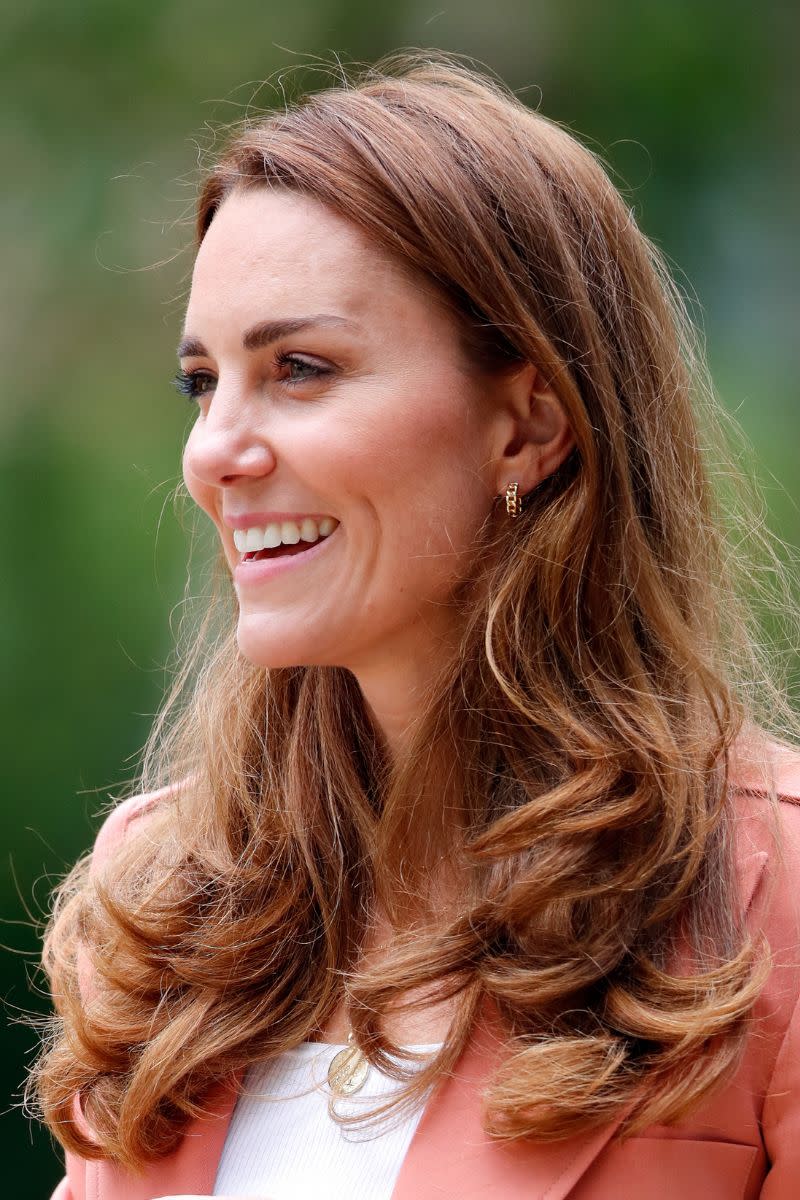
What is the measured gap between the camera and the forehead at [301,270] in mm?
1985

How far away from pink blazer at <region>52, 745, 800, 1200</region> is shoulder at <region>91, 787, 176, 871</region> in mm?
882

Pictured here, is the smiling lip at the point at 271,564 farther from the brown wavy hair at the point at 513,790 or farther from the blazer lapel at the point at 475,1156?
the blazer lapel at the point at 475,1156

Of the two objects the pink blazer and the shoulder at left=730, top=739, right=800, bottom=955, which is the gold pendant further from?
the shoulder at left=730, top=739, right=800, bottom=955

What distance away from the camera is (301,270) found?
199 centimetres

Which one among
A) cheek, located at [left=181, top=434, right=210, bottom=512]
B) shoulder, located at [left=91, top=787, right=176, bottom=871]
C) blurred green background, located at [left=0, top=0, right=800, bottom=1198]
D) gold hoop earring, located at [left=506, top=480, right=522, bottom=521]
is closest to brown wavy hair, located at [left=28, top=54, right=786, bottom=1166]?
gold hoop earring, located at [left=506, top=480, right=522, bottom=521]

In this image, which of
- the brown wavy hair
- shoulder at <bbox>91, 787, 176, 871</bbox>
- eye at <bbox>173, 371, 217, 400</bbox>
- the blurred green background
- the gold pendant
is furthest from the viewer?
the blurred green background

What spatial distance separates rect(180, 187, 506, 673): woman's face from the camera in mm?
1984

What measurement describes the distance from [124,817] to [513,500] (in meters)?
0.99

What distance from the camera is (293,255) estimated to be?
2.00 meters

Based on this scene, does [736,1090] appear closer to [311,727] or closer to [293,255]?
[311,727]

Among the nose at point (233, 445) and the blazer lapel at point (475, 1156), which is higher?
the nose at point (233, 445)

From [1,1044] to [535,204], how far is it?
3.41m

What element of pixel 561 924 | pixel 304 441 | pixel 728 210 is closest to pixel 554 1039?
pixel 561 924

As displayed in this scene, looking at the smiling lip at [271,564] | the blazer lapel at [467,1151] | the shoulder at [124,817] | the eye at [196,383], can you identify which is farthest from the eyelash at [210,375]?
the blazer lapel at [467,1151]
